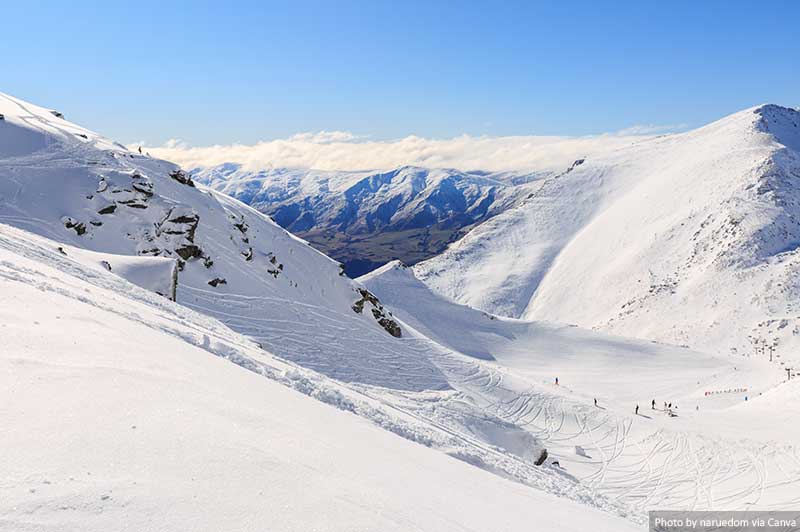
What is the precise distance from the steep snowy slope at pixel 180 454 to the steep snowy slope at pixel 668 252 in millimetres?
93102

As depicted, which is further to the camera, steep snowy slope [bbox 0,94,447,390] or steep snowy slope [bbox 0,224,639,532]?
steep snowy slope [bbox 0,94,447,390]

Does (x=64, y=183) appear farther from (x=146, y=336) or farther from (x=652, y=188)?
(x=652, y=188)

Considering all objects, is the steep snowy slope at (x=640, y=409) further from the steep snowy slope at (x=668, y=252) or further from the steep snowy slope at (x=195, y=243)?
the steep snowy slope at (x=668, y=252)

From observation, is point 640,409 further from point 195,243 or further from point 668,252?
point 668,252

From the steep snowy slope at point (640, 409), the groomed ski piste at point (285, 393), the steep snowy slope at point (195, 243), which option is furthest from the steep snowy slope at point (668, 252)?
the steep snowy slope at point (195, 243)

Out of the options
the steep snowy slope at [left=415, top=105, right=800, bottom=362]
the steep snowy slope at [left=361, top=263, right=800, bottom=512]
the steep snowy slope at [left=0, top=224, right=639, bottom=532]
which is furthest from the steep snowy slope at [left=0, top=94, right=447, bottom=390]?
the steep snowy slope at [left=415, top=105, right=800, bottom=362]

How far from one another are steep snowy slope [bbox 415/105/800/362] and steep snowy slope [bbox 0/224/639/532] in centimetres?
9310

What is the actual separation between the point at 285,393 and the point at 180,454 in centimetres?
562

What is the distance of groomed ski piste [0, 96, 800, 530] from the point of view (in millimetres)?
5055

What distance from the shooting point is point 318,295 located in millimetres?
44844

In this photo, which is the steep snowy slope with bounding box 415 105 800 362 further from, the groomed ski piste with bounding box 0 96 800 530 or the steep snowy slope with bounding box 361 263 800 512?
the groomed ski piste with bounding box 0 96 800 530

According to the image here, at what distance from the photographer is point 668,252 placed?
132 m

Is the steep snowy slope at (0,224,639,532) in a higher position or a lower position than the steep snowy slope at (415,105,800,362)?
lower

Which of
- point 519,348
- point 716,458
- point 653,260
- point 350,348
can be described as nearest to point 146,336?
point 350,348
